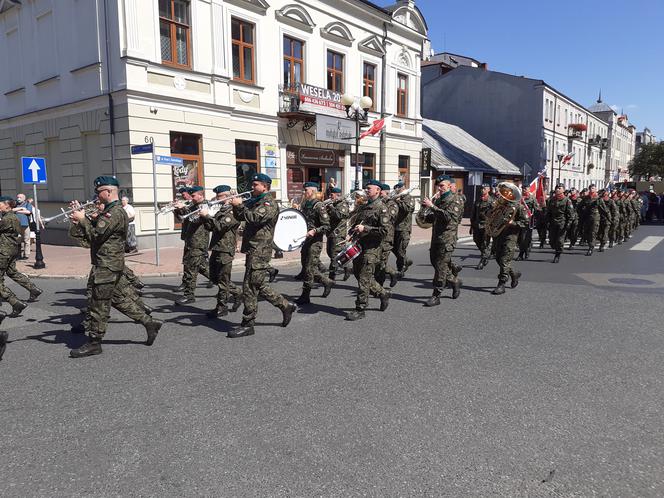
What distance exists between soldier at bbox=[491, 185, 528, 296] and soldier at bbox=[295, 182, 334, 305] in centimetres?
296

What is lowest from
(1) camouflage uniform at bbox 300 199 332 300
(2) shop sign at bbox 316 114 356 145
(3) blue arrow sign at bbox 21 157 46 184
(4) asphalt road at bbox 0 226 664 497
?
(4) asphalt road at bbox 0 226 664 497

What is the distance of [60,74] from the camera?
51.8 feet

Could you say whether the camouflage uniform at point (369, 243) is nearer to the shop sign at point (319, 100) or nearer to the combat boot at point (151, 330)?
the combat boot at point (151, 330)

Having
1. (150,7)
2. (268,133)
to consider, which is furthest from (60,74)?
(268,133)

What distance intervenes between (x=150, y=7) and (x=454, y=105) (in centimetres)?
3231

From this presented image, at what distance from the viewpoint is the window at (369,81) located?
22.0 metres

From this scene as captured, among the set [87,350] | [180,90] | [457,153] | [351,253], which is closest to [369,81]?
[180,90]

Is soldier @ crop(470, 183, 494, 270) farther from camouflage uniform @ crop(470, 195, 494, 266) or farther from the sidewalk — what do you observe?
the sidewalk

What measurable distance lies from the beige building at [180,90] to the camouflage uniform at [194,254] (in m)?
6.99

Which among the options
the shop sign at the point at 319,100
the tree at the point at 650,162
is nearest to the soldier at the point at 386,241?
the shop sign at the point at 319,100

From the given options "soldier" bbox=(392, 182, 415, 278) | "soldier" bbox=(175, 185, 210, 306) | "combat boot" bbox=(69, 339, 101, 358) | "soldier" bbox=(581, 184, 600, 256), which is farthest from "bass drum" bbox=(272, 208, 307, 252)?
"soldier" bbox=(581, 184, 600, 256)

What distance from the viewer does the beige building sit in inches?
553

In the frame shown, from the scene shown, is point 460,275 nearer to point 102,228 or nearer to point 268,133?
point 102,228

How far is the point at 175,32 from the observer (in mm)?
14836
